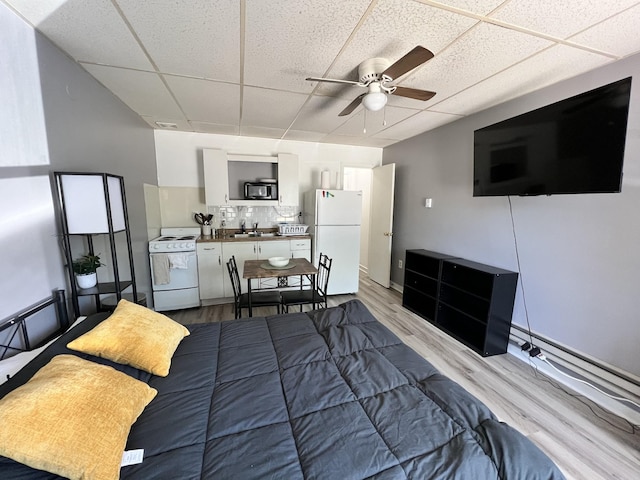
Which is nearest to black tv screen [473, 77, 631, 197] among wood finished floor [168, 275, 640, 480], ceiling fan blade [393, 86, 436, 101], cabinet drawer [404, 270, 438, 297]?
ceiling fan blade [393, 86, 436, 101]

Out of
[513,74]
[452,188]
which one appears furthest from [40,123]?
[452,188]

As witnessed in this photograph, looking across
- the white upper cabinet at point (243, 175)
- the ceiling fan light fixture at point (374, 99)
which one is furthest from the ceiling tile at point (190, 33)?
the white upper cabinet at point (243, 175)

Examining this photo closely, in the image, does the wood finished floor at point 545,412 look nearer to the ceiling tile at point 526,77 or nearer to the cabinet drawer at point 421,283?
the cabinet drawer at point 421,283

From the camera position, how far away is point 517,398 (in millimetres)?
2016

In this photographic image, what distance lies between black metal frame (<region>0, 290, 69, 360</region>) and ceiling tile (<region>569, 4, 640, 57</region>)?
362cm

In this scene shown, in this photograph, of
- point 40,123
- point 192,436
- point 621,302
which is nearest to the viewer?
point 192,436

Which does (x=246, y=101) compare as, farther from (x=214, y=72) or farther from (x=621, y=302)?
(x=621, y=302)

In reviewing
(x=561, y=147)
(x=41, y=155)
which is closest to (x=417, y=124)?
(x=561, y=147)

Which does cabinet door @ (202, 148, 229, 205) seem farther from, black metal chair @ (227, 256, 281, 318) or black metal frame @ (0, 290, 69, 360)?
black metal frame @ (0, 290, 69, 360)

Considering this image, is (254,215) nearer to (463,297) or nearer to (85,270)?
(85,270)

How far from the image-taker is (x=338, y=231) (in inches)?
158

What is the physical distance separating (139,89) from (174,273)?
208cm

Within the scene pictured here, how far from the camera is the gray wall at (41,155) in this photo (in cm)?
140

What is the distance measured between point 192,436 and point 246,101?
276 cm
